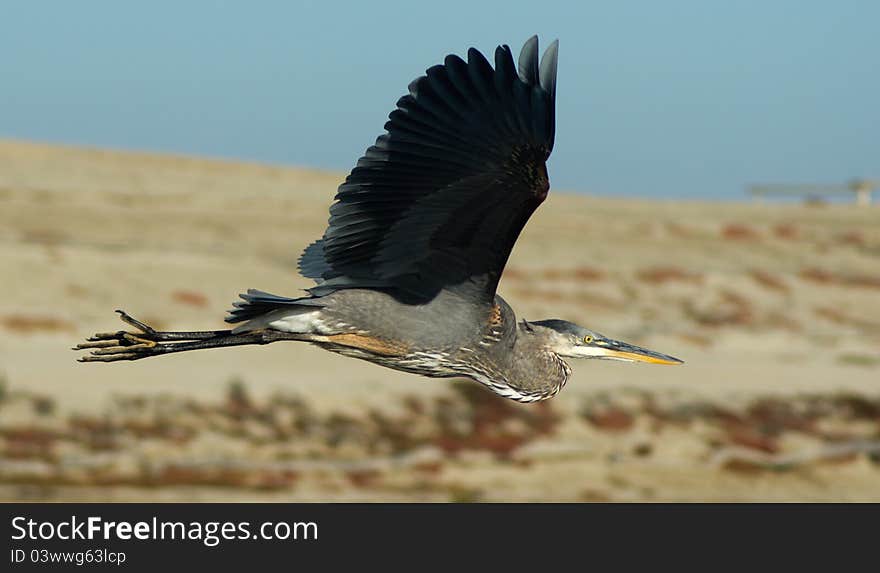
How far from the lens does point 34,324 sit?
1188 inches

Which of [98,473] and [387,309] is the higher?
[98,473]

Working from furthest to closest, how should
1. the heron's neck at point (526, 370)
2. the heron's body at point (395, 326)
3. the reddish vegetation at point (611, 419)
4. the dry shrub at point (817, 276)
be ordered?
the dry shrub at point (817, 276), the reddish vegetation at point (611, 419), the heron's neck at point (526, 370), the heron's body at point (395, 326)

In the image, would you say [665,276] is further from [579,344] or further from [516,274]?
[579,344]

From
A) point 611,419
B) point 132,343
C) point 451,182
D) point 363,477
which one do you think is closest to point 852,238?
point 611,419

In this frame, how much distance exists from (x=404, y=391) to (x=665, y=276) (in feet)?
60.0

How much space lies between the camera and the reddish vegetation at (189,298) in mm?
32750

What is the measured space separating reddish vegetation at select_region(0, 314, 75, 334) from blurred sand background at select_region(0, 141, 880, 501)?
0.08 metres

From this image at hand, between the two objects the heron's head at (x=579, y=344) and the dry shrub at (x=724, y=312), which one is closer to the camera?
the heron's head at (x=579, y=344)

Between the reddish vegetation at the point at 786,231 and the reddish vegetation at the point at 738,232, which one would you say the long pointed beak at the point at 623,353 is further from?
the reddish vegetation at the point at 786,231

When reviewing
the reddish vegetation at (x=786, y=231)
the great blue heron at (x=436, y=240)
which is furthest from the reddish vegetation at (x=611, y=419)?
the reddish vegetation at (x=786, y=231)
